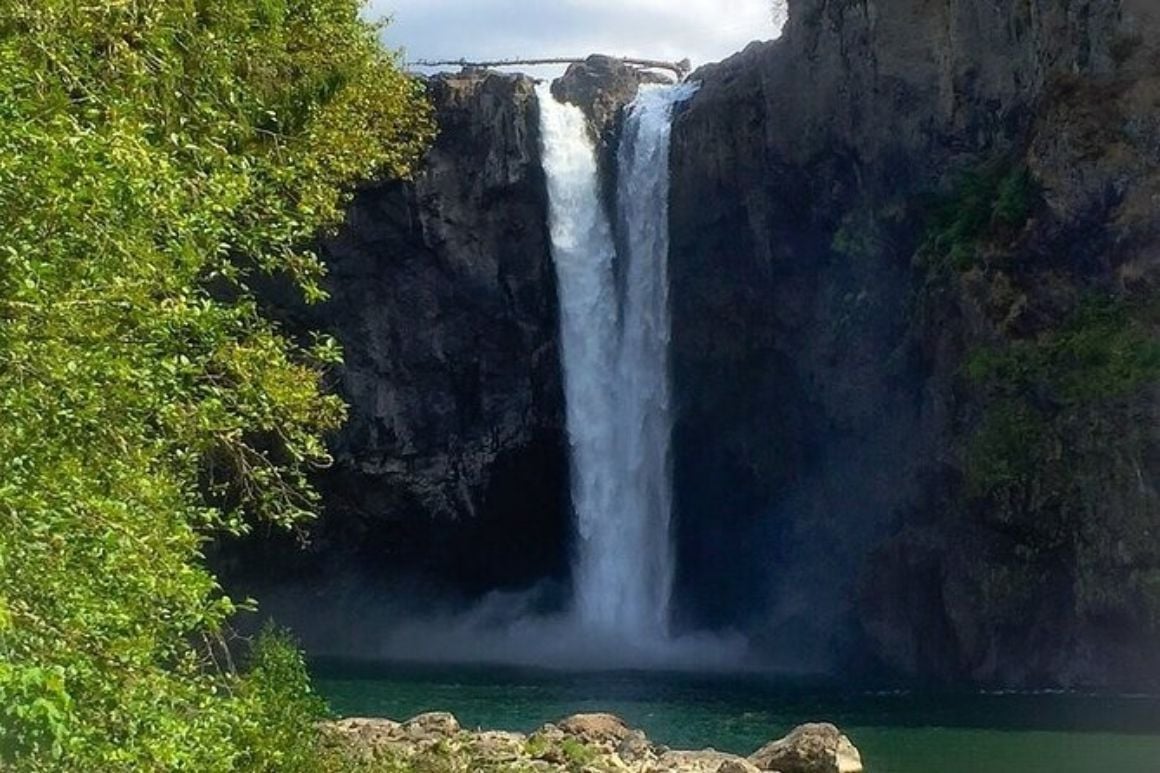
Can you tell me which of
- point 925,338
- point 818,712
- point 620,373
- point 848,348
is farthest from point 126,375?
point 620,373

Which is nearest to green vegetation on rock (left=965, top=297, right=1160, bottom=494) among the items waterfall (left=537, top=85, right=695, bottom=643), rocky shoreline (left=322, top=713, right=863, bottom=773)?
waterfall (left=537, top=85, right=695, bottom=643)

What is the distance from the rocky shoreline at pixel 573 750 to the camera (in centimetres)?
1590

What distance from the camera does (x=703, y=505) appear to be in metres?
40.3

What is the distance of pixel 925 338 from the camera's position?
3403cm

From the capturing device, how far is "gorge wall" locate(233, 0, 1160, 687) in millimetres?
30625

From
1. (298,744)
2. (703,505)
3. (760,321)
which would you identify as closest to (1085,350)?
(760,321)

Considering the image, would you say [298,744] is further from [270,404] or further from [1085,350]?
A: [1085,350]

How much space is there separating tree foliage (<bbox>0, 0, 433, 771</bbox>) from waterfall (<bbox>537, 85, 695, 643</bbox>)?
30.8 meters

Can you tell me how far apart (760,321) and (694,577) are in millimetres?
6968

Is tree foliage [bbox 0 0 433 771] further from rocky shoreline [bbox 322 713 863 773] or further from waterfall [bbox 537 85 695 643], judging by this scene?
waterfall [bbox 537 85 695 643]

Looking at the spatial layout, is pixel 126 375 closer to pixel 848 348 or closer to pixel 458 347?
pixel 848 348

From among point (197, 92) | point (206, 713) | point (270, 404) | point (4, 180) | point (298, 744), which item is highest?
point (197, 92)

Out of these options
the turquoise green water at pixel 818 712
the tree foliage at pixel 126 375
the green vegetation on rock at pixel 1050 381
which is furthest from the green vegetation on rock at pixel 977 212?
the tree foliage at pixel 126 375

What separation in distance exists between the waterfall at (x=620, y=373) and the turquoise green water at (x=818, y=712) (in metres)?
5.78
